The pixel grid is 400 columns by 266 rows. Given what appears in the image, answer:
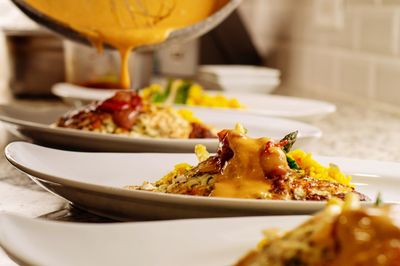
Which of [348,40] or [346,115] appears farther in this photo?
[348,40]

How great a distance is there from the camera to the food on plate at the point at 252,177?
1007 mm

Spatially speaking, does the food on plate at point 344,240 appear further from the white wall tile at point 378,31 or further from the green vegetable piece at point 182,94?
the white wall tile at point 378,31

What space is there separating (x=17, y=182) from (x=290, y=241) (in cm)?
79

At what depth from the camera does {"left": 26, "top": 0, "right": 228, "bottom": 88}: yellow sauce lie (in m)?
1.89

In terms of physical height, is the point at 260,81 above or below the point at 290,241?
below

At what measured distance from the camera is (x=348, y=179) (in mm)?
1146

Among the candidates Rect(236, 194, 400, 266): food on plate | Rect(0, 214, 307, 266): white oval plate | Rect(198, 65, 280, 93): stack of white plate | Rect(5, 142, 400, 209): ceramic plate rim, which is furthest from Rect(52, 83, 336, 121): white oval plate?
Rect(236, 194, 400, 266): food on plate

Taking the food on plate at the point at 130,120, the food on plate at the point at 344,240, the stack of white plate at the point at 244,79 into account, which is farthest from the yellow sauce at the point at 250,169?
the stack of white plate at the point at 244,79

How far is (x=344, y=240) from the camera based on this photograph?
62 cm

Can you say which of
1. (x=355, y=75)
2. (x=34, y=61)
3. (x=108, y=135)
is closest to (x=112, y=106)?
(x=108, y=135)

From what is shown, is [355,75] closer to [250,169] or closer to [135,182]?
[135,182]

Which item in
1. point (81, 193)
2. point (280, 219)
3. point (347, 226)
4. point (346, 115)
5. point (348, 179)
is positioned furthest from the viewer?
point (346, 115)

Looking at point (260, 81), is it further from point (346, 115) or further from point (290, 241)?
point (290, 241)

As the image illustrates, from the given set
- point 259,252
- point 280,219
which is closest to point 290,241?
point 259,252
